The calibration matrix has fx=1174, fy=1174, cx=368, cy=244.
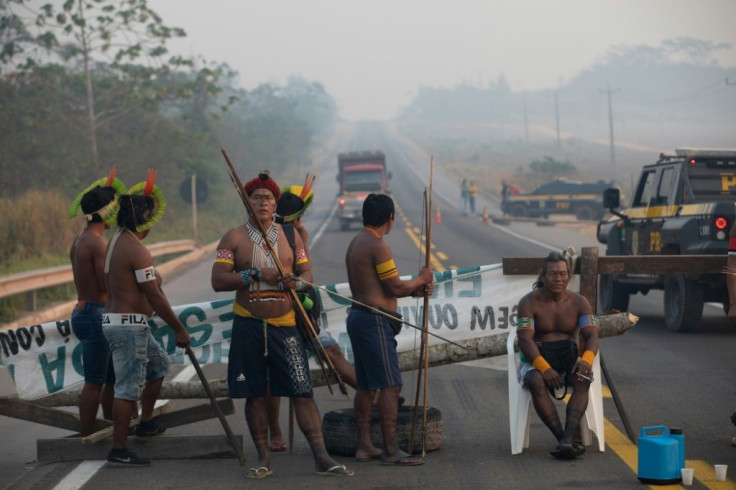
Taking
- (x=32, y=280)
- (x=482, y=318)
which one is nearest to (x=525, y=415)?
(x=482, y=318)

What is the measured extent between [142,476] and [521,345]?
2770 mm

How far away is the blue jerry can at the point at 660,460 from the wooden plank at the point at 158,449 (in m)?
2.81

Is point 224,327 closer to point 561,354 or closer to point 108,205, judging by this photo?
point 108,205

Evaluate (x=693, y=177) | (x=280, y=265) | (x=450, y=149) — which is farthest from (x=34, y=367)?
(x=450, y=149)

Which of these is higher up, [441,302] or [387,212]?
[387,212]

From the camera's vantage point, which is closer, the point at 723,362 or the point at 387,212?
the point at 387,212

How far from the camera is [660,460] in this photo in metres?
7.02

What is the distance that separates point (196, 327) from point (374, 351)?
2.36 metres

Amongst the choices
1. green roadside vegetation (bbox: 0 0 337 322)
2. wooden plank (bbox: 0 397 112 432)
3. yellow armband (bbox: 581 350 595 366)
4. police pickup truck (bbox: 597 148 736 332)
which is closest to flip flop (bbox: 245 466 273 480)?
wooden plank (bbox: 0 397 112 432)

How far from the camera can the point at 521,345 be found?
8.34 meters

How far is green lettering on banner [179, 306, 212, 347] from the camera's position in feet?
32.1

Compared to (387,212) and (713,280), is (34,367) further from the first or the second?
(713,280)

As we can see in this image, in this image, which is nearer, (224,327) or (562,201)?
(224,327)

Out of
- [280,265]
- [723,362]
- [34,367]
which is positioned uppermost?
[280,265]
